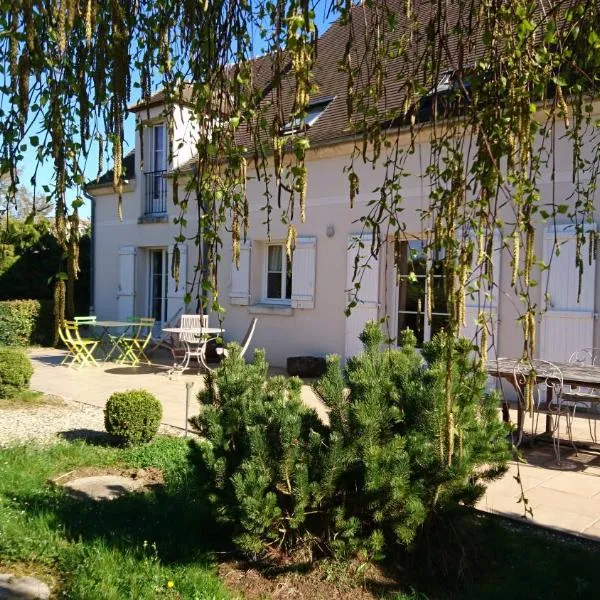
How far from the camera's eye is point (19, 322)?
43.6 ft

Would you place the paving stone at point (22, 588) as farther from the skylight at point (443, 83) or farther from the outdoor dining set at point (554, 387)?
the outdoor dining set at point (554, 387)

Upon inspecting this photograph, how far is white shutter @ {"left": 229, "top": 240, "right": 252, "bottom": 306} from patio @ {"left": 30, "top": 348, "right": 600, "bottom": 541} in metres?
2.14

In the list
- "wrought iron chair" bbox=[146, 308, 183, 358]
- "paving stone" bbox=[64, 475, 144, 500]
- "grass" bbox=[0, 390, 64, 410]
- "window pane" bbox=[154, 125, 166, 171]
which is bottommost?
"paving stone" bbox=[64, 475, 144, 500]

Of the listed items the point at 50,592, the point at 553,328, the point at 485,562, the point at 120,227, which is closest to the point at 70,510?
the point at 50,592

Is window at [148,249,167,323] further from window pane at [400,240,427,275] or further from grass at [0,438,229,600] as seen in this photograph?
grass at [0,438,229,600]

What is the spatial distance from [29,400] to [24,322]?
20.7 ft

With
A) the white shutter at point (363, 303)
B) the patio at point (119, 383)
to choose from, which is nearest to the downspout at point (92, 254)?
the patio at point (119, 383)

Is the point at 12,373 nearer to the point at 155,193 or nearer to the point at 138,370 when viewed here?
the point at 138,370

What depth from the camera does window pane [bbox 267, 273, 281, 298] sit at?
11.4 metres

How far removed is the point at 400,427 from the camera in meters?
3.07

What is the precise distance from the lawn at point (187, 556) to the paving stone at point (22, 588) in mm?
64

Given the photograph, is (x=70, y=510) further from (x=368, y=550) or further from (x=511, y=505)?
(x=511, y=505)

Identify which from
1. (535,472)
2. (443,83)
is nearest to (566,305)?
(535,472)

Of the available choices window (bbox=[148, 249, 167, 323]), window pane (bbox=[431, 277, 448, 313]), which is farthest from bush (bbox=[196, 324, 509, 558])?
window (bbox=[148, 249, 167, 323])
